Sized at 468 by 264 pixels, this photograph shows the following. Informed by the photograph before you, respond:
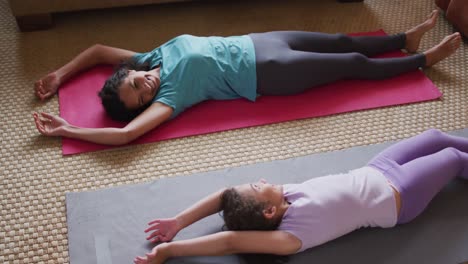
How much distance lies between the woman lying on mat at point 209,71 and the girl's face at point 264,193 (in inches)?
17.6

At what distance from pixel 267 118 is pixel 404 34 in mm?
665

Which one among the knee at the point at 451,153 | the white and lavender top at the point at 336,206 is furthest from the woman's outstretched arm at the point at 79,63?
the knee at the point at 451,153

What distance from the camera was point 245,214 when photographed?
3.85 ft

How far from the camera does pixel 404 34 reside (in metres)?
1.86

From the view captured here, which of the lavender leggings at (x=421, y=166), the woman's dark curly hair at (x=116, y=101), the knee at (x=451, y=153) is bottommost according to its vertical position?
the woman's dark curly hair at (x=116, y=101)

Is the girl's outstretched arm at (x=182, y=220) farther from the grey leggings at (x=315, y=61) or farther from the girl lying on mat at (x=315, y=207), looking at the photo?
the grey leggings at (x=315, y=61)

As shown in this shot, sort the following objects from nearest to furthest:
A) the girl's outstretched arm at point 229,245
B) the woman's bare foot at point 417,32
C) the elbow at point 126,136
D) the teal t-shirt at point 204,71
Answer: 1. the girl's outstretched arm at point 229,245
2. the elbow at point 126,136
3. the teal t-shirt at point 204,71
4. the woman's bare foot at point 417,32

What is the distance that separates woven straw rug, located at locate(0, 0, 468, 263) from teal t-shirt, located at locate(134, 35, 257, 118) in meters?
0.15

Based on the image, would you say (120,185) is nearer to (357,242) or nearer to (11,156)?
(11,156)

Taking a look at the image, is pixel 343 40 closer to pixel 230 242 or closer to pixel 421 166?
pixel 421 166

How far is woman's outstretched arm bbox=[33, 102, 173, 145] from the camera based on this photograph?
1481 millimetres

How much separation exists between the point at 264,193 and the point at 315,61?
623mm

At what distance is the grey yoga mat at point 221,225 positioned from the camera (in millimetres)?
1241

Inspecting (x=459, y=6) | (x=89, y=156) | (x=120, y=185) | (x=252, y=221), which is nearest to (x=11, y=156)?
(x=89, y=156)
